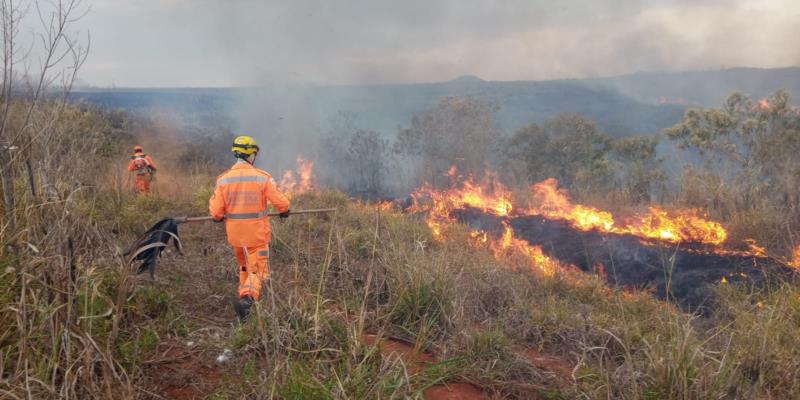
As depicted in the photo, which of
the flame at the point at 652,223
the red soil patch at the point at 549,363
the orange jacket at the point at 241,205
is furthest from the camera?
the flame at the point at 652,223

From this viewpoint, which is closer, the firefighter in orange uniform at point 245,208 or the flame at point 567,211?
the firefighter in orange uniform at point 245,208

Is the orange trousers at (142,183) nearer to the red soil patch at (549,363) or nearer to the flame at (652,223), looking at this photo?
the flame at (652,223)

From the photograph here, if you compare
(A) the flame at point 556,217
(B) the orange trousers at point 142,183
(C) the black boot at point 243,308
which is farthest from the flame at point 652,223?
(B) the orange trousers at point 142,183


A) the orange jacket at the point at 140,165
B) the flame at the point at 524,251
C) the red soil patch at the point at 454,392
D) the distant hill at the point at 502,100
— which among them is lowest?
the flame at the point at 524,251

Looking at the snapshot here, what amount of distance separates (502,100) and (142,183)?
3702 cm

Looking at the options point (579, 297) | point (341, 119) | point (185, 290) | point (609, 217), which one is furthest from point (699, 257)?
point (341, 119)

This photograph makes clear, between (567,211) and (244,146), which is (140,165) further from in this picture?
(567,211)

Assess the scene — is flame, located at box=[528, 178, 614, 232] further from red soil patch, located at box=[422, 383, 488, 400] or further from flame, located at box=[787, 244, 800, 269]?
red soil patch, located at box=[422, 383, 488, 400]

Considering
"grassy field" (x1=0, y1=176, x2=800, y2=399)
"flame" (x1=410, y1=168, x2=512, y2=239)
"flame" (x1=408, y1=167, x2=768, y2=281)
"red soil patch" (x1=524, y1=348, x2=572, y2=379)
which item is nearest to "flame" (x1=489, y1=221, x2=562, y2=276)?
"flame" (x1=408, y1=167, x2=768, y2=281)

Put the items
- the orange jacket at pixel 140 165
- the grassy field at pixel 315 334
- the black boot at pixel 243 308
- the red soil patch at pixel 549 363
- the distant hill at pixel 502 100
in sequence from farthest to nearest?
the distant hill at pixel 502 100 → the orange jacket at pixel 140 165 → the black boot at pixel 243 308 → the red soil patch at pixel 549 363 → the grassy field at pixel 315 334

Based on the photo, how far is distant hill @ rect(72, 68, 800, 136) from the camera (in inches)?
1286

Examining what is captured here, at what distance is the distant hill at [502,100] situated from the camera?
1286 inches

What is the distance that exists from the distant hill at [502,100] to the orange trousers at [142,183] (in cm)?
1725

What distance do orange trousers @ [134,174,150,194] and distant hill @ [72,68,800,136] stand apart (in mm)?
17245
